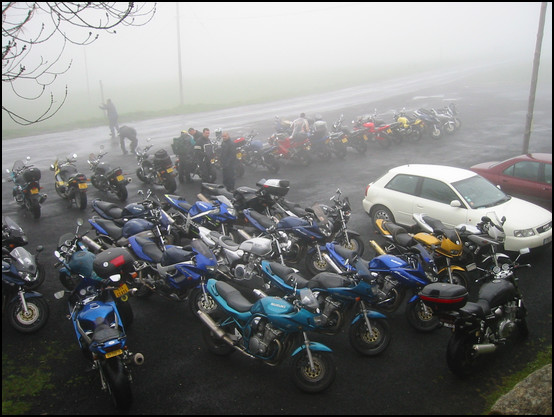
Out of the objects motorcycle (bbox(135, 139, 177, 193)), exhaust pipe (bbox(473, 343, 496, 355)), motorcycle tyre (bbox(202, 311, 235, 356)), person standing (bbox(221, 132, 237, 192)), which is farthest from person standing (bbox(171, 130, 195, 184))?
exhaust pipe (bbox(473, 343, 496, 355))

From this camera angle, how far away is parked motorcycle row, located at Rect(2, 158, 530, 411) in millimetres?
5430

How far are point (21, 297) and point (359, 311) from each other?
4824mm

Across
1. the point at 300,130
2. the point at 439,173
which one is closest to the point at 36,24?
the point at 439,173

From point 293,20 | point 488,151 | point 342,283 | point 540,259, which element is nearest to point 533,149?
point 488,151

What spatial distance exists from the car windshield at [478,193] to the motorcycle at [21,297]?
25.6 ft

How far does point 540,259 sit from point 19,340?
29.6 ft

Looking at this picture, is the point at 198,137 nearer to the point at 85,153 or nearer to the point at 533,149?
the point at 85,153

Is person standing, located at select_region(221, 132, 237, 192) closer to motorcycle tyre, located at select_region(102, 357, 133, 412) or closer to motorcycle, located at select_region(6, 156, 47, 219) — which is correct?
motorcycle, located at select_region(6, 156, 47, 219)

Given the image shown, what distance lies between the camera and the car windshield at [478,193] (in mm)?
9258

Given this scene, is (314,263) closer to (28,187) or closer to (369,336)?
(369,336)

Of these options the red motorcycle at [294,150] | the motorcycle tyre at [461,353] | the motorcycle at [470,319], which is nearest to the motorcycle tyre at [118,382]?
the motorcycle at [470,319]

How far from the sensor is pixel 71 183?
1204cm

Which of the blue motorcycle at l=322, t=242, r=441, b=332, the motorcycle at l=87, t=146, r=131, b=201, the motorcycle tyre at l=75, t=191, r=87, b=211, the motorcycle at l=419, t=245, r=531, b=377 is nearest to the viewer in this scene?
the motorcycle at l=419, t=245, r=531, b=377

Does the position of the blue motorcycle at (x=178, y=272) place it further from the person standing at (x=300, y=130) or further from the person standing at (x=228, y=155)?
the person standing at (x=300, y=130)
